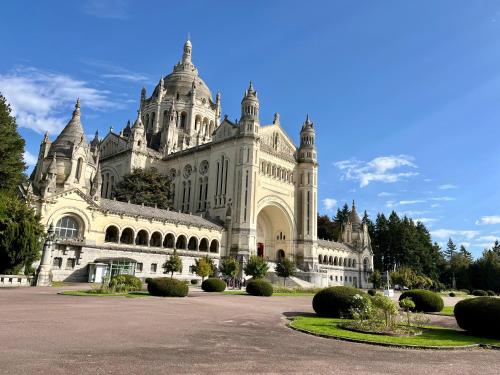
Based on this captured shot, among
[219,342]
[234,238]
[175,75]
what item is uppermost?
[175,75]

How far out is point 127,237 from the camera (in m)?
55.2

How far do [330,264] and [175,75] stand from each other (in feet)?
185

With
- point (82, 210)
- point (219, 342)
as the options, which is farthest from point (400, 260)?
point (219, 342)

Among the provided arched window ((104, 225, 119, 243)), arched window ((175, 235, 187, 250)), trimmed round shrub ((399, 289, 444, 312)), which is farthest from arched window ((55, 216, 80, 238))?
trimmed round shrub ((399, 289, 444, 312))

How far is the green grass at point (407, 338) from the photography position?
49.1 feet

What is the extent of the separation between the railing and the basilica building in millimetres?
3857

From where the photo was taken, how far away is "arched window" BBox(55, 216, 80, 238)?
46.2 meters

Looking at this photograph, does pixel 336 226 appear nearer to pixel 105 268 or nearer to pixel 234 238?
pixel 234 238

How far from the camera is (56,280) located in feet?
143

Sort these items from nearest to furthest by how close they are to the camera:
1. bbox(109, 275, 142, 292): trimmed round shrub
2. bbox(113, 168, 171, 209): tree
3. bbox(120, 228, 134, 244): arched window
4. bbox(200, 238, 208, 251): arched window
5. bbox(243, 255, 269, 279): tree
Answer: bbox(109, 275, 142, 292): trimmed round shrub, bbox(243, 255, 269, 279): tree, bbox(120, 228, 134, 244): arched window, bbox(200, 238, 208, 251): arched window, bbox(113, 168, 171, 209): tree

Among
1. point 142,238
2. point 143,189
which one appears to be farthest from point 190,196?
point 142,238

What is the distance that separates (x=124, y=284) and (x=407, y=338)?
23.9m

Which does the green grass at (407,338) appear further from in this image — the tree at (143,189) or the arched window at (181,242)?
the tree at (143,189)

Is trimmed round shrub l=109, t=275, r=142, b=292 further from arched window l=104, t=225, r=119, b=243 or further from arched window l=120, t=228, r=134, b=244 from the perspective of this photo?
arched window l=120, t=228, r=134, b=244
